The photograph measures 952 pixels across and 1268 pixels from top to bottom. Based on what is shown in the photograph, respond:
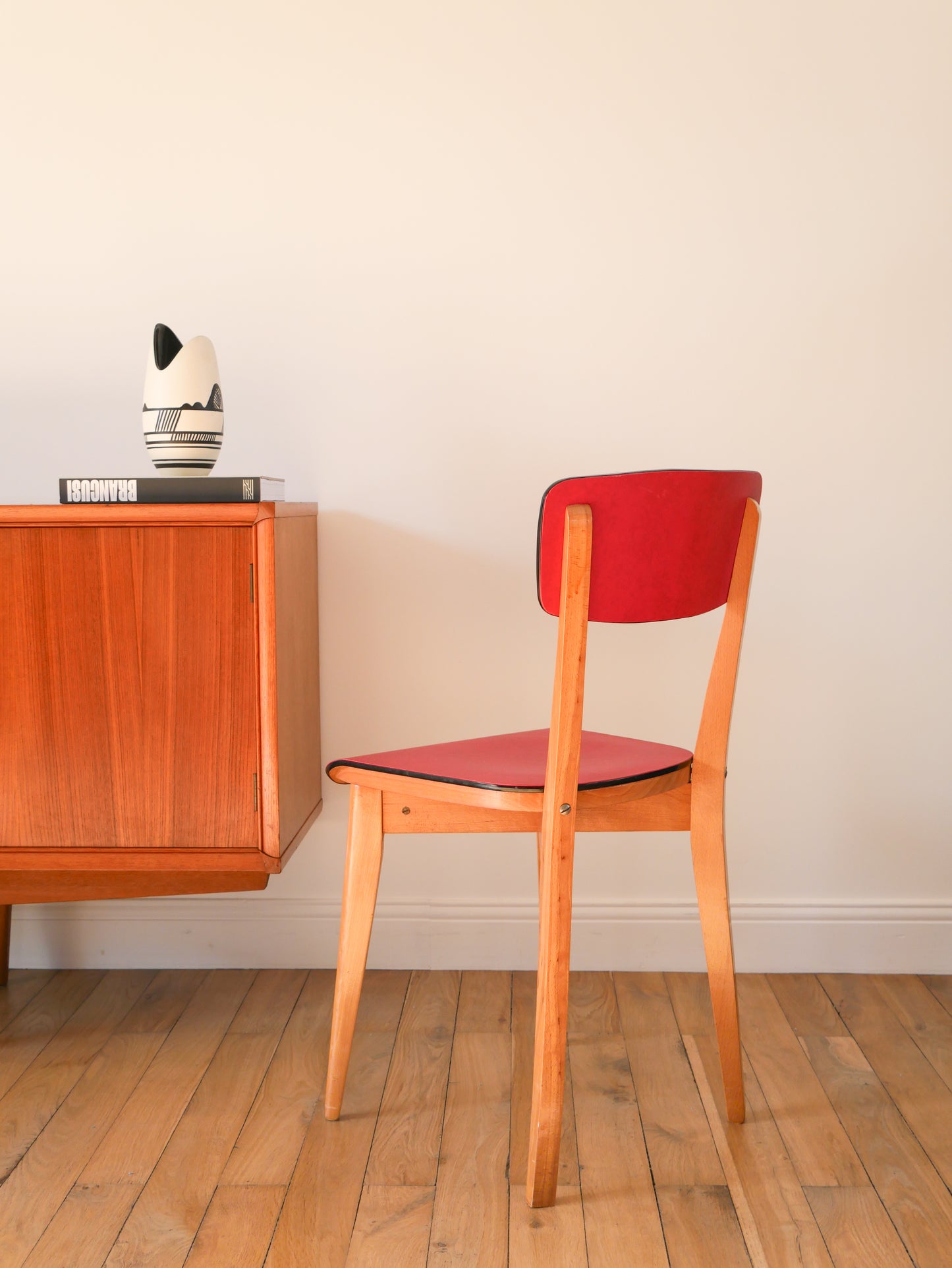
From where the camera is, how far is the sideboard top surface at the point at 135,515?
149cm

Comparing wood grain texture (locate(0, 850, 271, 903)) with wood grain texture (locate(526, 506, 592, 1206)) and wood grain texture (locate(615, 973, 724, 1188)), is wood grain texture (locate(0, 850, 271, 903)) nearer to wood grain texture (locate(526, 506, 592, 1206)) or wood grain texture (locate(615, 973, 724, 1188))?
wood grain texture (locate(526, 506, 592, 1206))

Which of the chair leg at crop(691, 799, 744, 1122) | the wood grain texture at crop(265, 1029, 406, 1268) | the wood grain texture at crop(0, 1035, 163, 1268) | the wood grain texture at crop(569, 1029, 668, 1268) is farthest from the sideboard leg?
the chair leg at crop(691, 799, 744, 1122)

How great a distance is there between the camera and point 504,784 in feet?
4.25

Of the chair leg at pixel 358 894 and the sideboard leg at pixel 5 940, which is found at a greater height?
the chair leg at pixel 358 894

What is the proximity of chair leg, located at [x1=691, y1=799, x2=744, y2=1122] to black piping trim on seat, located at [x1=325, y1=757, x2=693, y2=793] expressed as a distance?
0.09 metres

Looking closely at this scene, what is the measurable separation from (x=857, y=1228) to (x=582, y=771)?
24.7 inches

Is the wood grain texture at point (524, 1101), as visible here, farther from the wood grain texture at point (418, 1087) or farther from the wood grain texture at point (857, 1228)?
the wood grain texture at point (857, 1228)

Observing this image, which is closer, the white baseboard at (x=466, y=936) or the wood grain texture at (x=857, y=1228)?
the wood grain texture at (x=857, y=1228)

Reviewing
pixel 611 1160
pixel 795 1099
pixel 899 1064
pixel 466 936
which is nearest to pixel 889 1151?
pixel 795 1099

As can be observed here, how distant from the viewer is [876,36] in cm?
178

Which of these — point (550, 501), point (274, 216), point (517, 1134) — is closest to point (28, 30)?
point (274, 216)

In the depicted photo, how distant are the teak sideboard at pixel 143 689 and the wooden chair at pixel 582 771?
203 millimetres

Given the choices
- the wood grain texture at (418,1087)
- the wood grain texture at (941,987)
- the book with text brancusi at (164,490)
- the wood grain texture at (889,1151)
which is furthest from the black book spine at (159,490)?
the wood grain texture at (941,987)

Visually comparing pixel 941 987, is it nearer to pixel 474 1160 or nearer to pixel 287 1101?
pixel 474 1160
